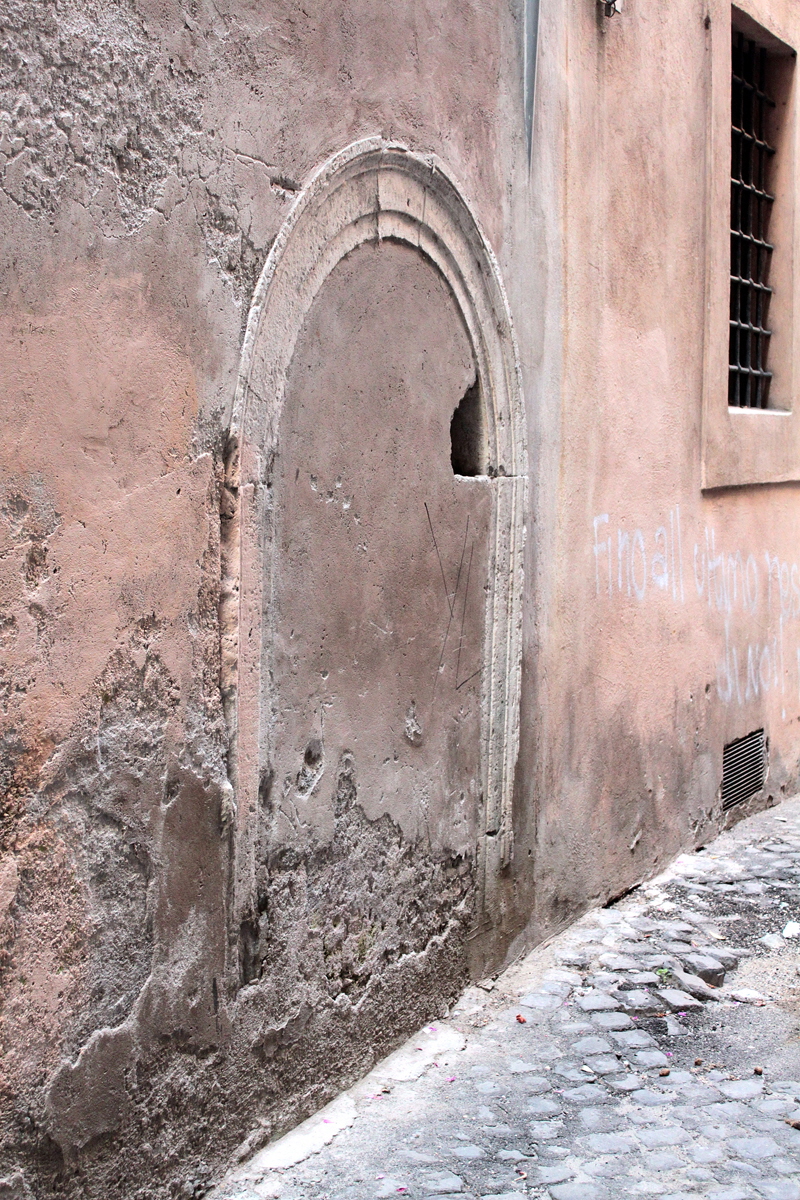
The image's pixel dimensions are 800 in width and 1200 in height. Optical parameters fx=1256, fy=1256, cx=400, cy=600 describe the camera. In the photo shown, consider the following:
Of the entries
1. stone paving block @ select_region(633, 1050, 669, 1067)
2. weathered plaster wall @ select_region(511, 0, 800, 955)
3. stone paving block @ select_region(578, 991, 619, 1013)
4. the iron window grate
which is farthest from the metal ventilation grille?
stone paving block @ select_region(633, 1050, 669, 1067)

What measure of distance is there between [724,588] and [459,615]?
8.69ft

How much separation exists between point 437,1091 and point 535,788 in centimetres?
131

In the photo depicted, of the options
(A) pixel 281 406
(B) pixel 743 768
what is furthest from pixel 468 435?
(B) pixel 743 768

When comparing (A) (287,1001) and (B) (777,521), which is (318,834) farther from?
(B) (777,521)

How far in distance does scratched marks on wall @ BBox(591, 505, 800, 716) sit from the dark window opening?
92 cm

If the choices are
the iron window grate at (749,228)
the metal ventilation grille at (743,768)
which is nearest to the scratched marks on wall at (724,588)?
the metal ventilation grille at (743,768)

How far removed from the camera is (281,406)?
3191 mm

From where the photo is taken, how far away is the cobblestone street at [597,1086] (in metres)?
3.14

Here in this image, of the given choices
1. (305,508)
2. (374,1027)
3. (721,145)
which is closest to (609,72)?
(721,145)

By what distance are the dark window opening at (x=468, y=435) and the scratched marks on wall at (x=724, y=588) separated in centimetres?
92

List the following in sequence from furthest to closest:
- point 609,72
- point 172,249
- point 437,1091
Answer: point 609,72, point 437,1091, point 172,249

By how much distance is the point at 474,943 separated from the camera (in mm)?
4266

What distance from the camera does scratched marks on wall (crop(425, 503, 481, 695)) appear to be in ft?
13.1

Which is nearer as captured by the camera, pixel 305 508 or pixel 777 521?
pixel 305 508
